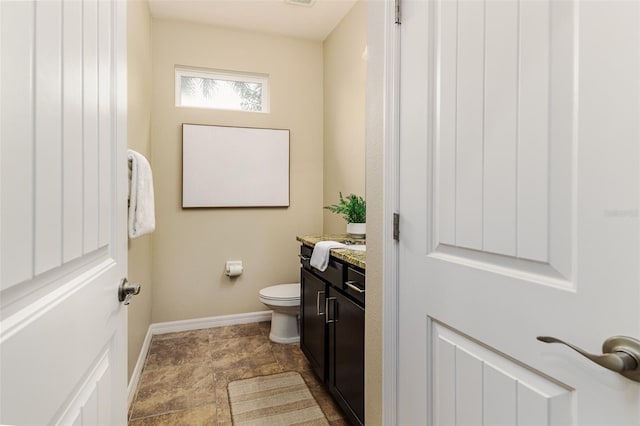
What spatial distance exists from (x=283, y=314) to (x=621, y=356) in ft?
8.29

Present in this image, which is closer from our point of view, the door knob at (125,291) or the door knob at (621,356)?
the door knob at (621,356)

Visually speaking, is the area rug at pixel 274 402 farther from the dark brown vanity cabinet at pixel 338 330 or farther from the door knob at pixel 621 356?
the door knob at pixel 621 356

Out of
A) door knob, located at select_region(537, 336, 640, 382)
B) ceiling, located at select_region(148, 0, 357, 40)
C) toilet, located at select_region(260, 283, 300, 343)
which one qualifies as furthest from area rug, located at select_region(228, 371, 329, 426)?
ceiling, located at select_region(148, 0, 357, 40)

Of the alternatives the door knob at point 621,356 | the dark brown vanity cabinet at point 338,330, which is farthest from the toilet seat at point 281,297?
the door knob at point 621,356

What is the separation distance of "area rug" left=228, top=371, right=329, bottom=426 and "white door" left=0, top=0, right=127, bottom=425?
111 centimetres

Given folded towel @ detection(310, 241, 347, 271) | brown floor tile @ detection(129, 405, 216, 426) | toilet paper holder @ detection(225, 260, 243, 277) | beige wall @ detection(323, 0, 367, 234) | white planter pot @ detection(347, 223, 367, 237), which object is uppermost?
beige wall @ detection(323, 0, 367, 234)

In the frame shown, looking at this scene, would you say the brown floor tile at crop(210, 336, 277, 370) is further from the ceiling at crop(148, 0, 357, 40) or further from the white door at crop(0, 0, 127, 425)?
the ceiling at crop(148, 0, 357, 40)

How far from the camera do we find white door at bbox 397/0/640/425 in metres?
0.56

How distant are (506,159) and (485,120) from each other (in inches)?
4.5

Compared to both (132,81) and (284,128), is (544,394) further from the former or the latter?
(284,128)

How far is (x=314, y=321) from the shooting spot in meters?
2.19

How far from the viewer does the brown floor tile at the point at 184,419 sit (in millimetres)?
1811

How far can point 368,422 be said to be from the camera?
1334 mm

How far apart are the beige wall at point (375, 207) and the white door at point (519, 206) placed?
13cm
